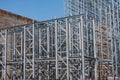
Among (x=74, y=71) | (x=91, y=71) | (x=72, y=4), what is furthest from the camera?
(x=72, y=4)

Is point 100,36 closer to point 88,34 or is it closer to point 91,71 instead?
point 88,34

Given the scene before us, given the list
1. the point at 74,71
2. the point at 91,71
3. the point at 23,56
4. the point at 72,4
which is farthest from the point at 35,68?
the point at 72,4

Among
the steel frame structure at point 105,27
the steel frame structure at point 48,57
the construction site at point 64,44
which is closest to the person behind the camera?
the steel frame structure at point 48,57

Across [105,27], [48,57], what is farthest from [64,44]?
[105,27]

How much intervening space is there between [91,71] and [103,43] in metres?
4.71

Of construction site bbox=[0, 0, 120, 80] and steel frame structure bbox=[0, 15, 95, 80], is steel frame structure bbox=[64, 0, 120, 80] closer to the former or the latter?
construction site bbox=[0, 0, 120, 80]

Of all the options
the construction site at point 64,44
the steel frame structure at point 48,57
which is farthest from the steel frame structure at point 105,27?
the steel frame structure at point 48,57

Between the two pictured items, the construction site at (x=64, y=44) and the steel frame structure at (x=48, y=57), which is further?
the construction site at (x=64, y=44)

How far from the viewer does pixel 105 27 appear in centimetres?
2464

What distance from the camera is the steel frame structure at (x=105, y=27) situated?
23172 millimetres

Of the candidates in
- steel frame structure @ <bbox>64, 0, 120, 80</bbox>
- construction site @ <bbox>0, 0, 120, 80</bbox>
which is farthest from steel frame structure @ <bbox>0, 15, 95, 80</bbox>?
steel frame structure @ <bbox>64, 0, 120, 80</bbox>

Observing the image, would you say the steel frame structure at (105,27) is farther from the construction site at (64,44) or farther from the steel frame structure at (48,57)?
the steel frame structure at (48,57)

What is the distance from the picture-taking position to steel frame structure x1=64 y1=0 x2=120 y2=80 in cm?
2317

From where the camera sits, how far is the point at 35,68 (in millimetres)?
19406
